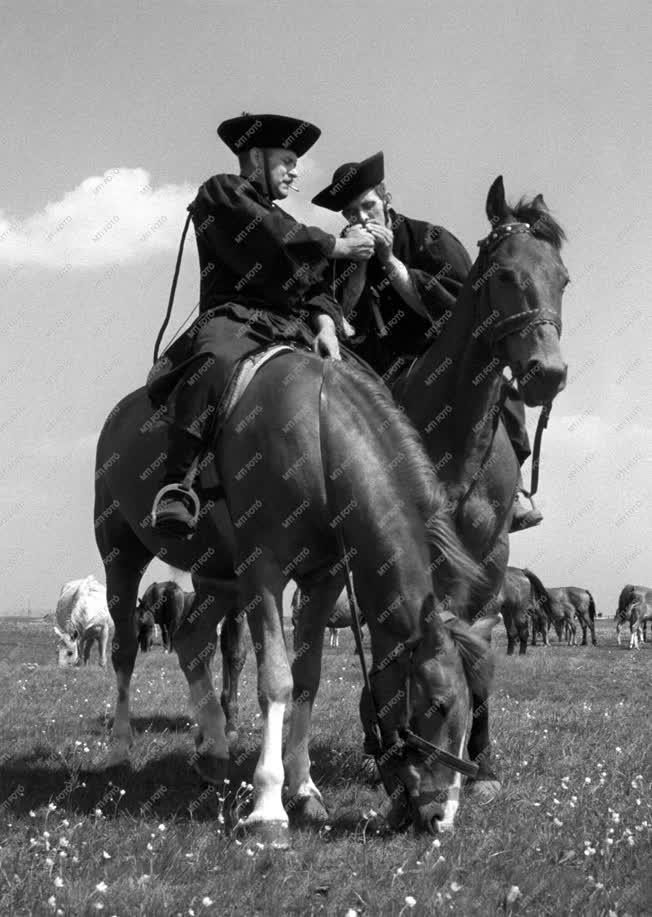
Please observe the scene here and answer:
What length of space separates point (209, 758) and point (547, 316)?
3877mm

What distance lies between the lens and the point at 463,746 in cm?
539

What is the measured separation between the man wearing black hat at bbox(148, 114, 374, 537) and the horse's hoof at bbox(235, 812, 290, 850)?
1799 mm

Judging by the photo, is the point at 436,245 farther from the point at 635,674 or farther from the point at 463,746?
the point at 635,674

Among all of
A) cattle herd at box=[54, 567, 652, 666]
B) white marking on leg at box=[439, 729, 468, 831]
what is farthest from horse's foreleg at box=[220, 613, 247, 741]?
cattle herd at box=[54, 567, 652, 666]

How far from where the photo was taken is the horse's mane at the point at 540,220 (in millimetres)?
7367

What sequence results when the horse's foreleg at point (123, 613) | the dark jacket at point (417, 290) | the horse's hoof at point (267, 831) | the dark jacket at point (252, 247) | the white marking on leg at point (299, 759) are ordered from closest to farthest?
the horse's hoof at point (267, 831) < the white marking on leg at point (299, 759) < the dark jacket at point (252, 247) < the dark jacket at point (417, 290) < the horse's foreleg at point (123, 613)

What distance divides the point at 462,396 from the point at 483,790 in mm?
2742

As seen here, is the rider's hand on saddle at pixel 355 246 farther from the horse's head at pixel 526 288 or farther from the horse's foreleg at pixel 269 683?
the horse's foreleg at pixel 269 683

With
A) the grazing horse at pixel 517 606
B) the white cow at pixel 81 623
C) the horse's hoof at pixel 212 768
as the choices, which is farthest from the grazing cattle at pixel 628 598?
the horse's hoof at pixel 212 768

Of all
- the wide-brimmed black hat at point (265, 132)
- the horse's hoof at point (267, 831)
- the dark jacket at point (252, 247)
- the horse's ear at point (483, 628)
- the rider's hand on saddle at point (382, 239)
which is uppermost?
→ the wide-brimmed black hat at point (265, 132)

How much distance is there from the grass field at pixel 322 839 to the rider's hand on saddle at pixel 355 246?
366 centimetres

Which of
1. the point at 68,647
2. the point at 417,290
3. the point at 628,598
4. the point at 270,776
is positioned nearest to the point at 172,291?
the point at 417,290

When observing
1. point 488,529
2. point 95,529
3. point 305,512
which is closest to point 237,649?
point 95,529

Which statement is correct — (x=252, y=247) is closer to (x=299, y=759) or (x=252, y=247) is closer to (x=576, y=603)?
(x=299, y=759)
